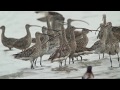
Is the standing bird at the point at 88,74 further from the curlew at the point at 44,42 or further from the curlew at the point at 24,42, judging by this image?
the curlew at the point at 24,42

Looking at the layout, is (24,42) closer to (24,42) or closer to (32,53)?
(24,42)

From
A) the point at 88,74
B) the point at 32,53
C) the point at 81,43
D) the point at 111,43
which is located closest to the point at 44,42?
the point at 32,53

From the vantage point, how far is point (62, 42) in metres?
3.74

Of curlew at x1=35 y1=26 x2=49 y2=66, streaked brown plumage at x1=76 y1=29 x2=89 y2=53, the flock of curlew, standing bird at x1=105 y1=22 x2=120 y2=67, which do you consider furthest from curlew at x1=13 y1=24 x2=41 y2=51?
standing bird at x1=105 y1=22 x2=120 y2=67

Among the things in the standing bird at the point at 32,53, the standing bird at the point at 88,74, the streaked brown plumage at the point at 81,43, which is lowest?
the standing bird at the point at 88,74

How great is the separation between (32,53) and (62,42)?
1.14ft

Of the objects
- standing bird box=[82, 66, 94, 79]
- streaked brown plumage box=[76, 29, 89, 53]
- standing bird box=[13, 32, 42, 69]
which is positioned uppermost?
streaked brown plumage box=[76, 29, 89, 53]

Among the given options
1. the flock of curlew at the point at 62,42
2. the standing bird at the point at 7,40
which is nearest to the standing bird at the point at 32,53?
the flock of curlew at the point at 62,42

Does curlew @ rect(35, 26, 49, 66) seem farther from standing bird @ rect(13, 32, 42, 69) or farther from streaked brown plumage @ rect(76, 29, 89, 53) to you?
streaked brown plumage @ rect(76, 29, 89, 53)

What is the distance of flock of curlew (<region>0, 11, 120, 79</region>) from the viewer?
3740 mm

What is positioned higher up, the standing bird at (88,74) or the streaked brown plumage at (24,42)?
the streaked brown plumage at (24,42)

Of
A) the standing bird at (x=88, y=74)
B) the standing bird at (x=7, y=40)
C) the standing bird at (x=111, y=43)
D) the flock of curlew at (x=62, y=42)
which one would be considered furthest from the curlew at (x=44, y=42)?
the standing bird at (x=111, y=43)

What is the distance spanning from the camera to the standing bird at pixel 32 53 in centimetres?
374
